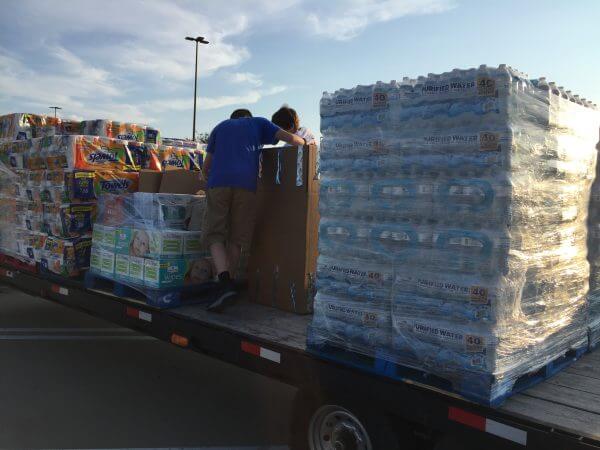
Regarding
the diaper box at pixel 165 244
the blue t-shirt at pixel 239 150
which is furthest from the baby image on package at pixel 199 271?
the blue t-shirt at pixel 239 150

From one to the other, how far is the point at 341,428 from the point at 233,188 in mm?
1902

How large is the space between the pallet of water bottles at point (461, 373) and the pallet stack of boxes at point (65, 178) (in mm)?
3015

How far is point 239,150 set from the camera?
3.93m

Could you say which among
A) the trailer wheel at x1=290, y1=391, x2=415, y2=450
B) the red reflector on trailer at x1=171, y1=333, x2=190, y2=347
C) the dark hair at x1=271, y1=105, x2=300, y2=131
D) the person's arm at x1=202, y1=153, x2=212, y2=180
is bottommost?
the trailer wheel at x1=290, y1=391, x2=415, y2=450

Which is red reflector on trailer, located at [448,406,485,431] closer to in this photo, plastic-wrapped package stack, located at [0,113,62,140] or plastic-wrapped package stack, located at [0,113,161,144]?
plastic-wrapped package stack, located at [0,113,161,144]

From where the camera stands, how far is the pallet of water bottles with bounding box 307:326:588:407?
2.19 meters

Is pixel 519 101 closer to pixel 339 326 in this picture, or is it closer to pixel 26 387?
pixel 339 326

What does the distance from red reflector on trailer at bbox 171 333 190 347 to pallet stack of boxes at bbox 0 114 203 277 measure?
1.76 meters

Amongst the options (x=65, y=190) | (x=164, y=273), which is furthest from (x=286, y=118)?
(x=65, y=190)

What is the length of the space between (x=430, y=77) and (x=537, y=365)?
4.68 ft

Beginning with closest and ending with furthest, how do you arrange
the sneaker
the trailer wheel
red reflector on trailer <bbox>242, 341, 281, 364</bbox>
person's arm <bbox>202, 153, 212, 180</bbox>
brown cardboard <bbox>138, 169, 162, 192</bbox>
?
the trailer wheel
red reflector on trailer <bbox>242, 341, 281, 364</bbox>
the sneaker
person's arm <bbox>202, 153, 212, 180</bbox>
brown cardboard <bbox>138, 169, 162, 192</bbox>

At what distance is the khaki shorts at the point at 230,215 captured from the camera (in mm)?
3896

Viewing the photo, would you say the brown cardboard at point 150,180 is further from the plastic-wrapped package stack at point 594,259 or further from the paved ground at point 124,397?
the plastic-wrapped package stack at point 594,259

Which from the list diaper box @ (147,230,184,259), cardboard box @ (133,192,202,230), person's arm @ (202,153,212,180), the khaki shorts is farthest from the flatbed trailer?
person's arm @ (202,153,212,180)
